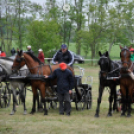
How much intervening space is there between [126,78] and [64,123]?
8.30 feet

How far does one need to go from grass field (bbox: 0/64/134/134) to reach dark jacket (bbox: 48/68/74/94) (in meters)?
0.79

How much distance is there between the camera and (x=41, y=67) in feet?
39.4

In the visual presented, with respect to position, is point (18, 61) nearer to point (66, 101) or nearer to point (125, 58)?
point (66, 101)

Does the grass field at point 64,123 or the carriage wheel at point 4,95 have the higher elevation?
the carriage wheel at point 4,95

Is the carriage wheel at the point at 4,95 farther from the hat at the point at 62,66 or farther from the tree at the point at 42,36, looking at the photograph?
the tree at the point at 42,36

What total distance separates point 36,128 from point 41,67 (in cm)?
332

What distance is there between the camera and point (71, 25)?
4747 cm

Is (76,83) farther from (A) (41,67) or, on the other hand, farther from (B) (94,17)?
(B) (94,17)

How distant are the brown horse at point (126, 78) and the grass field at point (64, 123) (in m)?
0.49

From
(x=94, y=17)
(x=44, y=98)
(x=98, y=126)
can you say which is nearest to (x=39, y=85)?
(x=44, y=98)

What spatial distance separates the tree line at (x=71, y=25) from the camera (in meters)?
40.1

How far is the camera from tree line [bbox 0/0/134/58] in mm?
40125

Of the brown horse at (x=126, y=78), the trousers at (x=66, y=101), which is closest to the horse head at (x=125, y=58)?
the brown horse at (x=126, y=78)

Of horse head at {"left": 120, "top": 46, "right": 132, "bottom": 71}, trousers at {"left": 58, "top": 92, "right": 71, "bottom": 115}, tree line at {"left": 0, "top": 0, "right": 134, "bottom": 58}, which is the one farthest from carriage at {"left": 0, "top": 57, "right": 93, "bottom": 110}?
tree line at {"left": 0, "top": 0, "right": 134, "bottom": 58}
